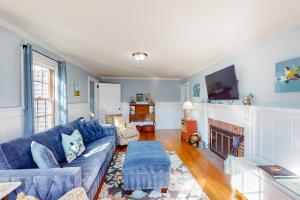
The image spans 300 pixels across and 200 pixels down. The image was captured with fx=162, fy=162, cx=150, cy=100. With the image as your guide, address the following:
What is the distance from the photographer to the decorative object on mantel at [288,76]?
1.96 meters

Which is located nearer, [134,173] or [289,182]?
[289,182]

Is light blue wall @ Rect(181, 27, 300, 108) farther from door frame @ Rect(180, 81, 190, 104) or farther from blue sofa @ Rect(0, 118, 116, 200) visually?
door frame @ Rect(180, 81, 190, 104)

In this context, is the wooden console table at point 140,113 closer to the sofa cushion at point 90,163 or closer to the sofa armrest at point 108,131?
the sofa armrest at point 108,131

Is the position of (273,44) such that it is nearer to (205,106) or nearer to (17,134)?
(205,106)

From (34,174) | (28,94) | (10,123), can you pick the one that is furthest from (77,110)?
(34,174)

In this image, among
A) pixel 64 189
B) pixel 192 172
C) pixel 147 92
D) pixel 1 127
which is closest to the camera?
pixel 64 189

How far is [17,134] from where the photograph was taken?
2.23 metres

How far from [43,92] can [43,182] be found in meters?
2.16

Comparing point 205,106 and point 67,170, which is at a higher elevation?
point 205,106

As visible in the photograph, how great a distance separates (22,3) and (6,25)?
2.09 feet

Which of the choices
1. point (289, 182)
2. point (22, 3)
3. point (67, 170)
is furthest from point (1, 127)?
point (289, 182)

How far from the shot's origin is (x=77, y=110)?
4383mm

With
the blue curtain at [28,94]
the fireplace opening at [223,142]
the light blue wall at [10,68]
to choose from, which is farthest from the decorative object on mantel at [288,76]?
the light blue wall at [10,68]

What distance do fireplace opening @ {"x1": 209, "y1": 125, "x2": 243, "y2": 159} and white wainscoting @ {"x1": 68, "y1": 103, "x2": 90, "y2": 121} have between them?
3508 millimetres
